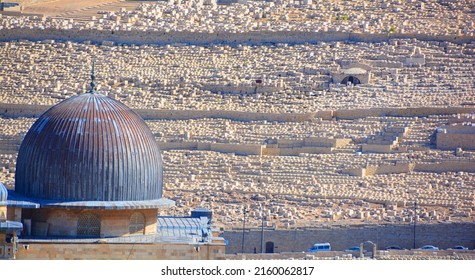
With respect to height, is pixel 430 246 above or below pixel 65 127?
below

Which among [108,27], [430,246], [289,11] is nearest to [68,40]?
[108,27]

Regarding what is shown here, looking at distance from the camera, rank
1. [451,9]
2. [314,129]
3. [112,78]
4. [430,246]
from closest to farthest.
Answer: [430,246] < [314,129] < [112,78] < [451,9]

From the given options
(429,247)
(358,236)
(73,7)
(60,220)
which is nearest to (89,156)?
(60,220)

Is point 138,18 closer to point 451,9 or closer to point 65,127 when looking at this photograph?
point 451,9

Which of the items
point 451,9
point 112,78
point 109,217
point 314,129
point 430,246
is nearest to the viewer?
point 109,217

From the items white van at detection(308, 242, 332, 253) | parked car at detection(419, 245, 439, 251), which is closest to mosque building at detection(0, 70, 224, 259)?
white van at detection(308, 242, 332, 253)

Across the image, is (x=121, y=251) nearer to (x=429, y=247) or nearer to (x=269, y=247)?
(x=429, y=247)
